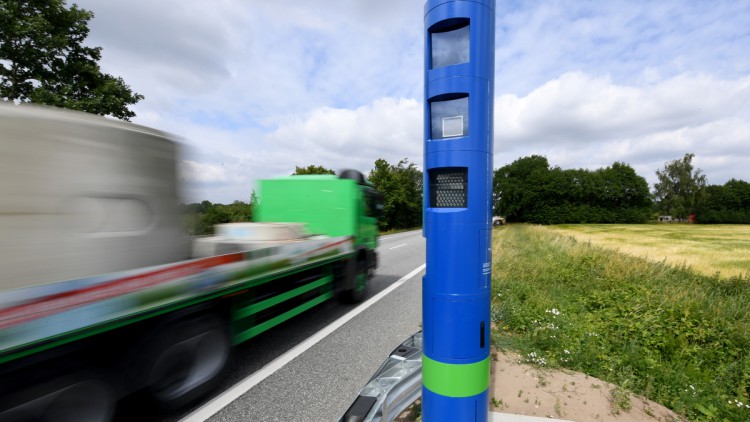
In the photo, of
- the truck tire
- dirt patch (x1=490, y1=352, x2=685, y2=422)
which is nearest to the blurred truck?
dirt patch (x1=490, y1=352, x2=685, y2=422)

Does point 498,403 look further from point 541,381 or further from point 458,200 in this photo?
point 458,200

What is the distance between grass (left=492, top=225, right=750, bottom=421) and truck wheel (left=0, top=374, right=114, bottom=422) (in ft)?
13.2

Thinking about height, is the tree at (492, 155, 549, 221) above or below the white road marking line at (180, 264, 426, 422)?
above

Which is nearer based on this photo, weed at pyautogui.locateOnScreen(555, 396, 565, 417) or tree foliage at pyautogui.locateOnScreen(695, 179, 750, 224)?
weed at pyautogui.locateOnScreen(555, 396, 565, 417)

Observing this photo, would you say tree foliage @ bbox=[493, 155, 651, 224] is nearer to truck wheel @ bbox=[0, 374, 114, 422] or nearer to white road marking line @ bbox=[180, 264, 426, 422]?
white road marking line @ bbox=[180, 264, 426, 422]

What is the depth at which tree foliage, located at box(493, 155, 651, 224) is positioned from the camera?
241 feet

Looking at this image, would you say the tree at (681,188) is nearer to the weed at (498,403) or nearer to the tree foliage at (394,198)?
the tree foliage at (394,198)

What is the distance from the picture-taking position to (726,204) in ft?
264

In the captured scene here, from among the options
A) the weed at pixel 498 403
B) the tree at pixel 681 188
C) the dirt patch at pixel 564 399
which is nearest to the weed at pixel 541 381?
the dirt patch at pixel 564 399

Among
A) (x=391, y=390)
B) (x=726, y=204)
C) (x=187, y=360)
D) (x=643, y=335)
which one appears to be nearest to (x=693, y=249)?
(x=643, y=335)

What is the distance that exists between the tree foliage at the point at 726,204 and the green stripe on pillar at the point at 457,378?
96.8 metres

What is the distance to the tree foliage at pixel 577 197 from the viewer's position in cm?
7331

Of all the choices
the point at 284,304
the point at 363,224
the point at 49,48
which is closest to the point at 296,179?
the point at 363,224

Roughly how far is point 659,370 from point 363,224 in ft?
16.7
